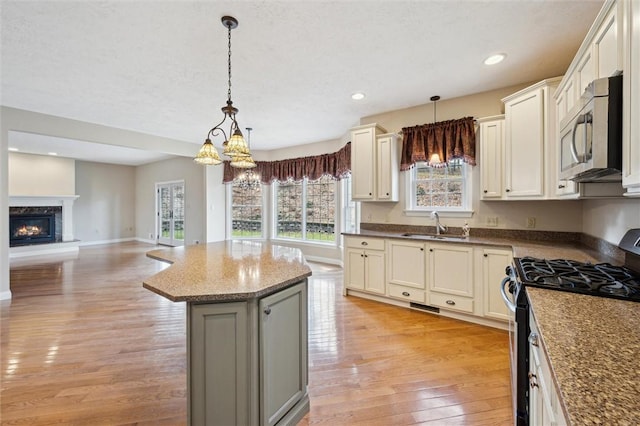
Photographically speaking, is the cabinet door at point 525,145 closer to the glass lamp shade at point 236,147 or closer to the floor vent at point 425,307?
the floor vent at point 425,307

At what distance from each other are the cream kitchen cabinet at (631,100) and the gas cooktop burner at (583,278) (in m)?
0.45

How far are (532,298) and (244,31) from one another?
2.61 meters

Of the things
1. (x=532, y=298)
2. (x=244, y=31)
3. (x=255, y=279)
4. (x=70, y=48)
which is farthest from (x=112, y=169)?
(x=532, y=298)

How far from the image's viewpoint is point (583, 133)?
1344 mm

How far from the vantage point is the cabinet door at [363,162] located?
12.5ft

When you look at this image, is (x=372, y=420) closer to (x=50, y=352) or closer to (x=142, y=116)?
(x=50, y=352)

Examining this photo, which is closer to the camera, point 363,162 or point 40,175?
point 363,162

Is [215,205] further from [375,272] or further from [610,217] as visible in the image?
[610,217]

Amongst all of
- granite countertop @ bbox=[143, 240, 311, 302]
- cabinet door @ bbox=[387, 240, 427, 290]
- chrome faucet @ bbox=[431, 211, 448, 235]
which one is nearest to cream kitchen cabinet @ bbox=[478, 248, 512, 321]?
cabinet door @ bbox=[387, 240, 427, 290]

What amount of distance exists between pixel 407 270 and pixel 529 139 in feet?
6.02

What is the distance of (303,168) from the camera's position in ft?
19.0

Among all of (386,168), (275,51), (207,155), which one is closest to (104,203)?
(207,155)

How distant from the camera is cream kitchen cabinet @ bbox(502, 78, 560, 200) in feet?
8.13

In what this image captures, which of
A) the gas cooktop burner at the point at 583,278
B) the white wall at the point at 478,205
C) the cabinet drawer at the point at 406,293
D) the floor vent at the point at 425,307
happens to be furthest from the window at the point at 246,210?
the gas cooktop burner at the point at 583,278
